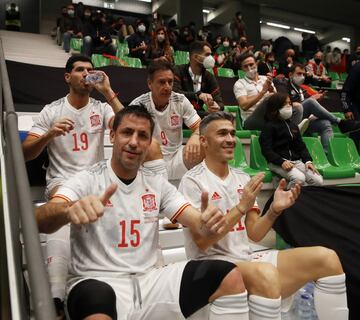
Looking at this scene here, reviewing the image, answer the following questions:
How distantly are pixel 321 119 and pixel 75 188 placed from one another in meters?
3.98

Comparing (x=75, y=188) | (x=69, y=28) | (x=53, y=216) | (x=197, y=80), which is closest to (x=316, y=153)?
(x=197, y=80)

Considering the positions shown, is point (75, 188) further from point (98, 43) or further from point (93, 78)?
point (98, 43)

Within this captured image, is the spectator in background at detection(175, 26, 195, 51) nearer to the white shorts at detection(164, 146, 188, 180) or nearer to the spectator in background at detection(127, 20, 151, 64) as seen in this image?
the spectator in background at detection(127, 20, 151, 64)

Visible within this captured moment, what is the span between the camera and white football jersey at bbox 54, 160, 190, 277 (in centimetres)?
137

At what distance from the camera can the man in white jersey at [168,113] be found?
2.62 m

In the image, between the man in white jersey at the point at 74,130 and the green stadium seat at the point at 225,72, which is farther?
the green stadium seat at the point at 225,72

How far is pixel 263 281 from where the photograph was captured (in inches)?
56.8

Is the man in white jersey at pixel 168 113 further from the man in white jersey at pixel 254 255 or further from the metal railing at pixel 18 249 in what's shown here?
the metal railing at pixel 18 249

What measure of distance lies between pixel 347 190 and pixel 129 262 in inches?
72.1

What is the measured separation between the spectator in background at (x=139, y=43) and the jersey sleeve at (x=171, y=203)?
19.4 feet

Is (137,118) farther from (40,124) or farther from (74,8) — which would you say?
(74,8)

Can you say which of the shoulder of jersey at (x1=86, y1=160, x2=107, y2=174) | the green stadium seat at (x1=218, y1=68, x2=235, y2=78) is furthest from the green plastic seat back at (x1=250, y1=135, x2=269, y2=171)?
the green stadium seat at (x1=218, y1=68, x2=235, y2=78)

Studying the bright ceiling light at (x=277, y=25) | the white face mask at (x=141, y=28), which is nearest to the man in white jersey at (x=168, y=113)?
the white face mask at (x=141, y=28)

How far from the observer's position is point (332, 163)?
164 inches
